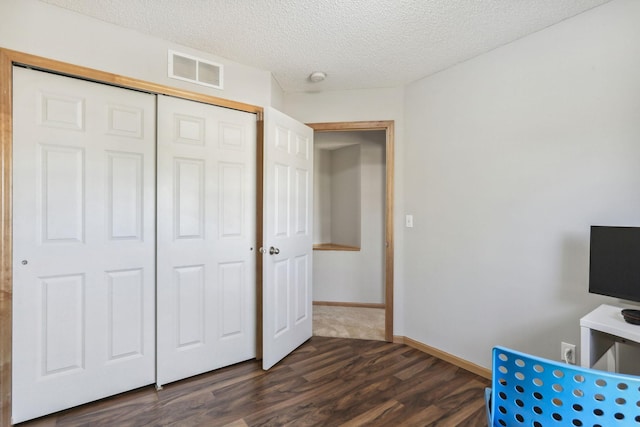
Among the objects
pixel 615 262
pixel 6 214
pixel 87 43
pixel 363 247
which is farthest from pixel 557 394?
pixel 363 247

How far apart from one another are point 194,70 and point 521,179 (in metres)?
2.47

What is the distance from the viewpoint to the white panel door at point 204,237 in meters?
2.13

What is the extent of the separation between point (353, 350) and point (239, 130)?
2.14m

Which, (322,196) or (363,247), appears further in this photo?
(322,196)

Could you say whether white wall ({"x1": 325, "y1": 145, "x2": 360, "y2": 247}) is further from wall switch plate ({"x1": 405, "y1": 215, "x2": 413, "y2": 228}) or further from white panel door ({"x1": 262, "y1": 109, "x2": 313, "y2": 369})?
white panel door ({"x1": 262, "y1": 109, "x2": 313, "y2": 369})

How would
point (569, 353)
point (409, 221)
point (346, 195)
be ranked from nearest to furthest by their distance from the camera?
point (569, 353)
point (409, 221)
point (346, 195)

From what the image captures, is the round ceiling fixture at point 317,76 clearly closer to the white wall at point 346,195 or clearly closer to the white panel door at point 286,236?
the white panel door at point 286,236

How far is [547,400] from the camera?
0.82 metres

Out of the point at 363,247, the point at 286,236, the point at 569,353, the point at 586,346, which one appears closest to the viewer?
the point at 586,346

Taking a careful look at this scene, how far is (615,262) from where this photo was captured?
151cm

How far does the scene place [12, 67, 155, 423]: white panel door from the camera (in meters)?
1.71

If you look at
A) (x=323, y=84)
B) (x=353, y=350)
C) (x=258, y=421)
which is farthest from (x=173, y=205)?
(x=353, y=350)

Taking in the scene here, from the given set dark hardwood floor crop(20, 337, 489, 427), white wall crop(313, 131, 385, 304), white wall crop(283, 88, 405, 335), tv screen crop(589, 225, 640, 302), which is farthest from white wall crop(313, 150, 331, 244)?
tv screen crop(589, 225, 640, 302)

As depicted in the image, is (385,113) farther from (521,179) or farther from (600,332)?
(600,332)
